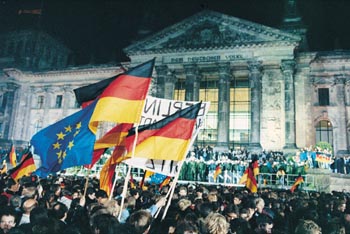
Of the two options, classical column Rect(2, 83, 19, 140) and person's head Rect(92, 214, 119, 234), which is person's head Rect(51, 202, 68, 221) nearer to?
person's head Rect(92, 214, 119, 234)

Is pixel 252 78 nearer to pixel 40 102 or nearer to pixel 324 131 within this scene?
pixel 324 131

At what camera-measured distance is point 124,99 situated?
6.35 meters

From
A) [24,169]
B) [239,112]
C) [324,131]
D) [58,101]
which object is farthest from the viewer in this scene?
[58,101]

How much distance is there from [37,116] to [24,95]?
4.20 metres

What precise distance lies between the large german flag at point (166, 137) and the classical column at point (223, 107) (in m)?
24.7

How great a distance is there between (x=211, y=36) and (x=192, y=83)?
18.1 feet

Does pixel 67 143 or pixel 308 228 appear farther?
pixel 67 143

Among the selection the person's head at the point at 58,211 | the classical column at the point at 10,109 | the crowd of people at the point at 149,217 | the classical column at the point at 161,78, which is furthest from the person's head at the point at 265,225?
the classical column at the point at 10,109

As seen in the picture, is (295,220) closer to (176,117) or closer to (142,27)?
(176,117)

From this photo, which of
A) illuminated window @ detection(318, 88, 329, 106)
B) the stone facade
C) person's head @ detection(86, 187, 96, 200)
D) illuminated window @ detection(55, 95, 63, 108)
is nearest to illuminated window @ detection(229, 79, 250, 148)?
the stone facade

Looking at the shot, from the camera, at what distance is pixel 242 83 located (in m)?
36.5

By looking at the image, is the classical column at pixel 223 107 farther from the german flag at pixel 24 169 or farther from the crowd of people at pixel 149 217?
the crowd of people at pixel 149 217

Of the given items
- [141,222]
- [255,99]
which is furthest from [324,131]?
[141,222]

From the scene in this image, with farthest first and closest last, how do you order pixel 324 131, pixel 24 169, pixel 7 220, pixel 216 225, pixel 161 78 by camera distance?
1. pixel 161 78
2. pixel 324 131
3. pixel 24 169
4. pixel 7 220
5. pixel 216 225
